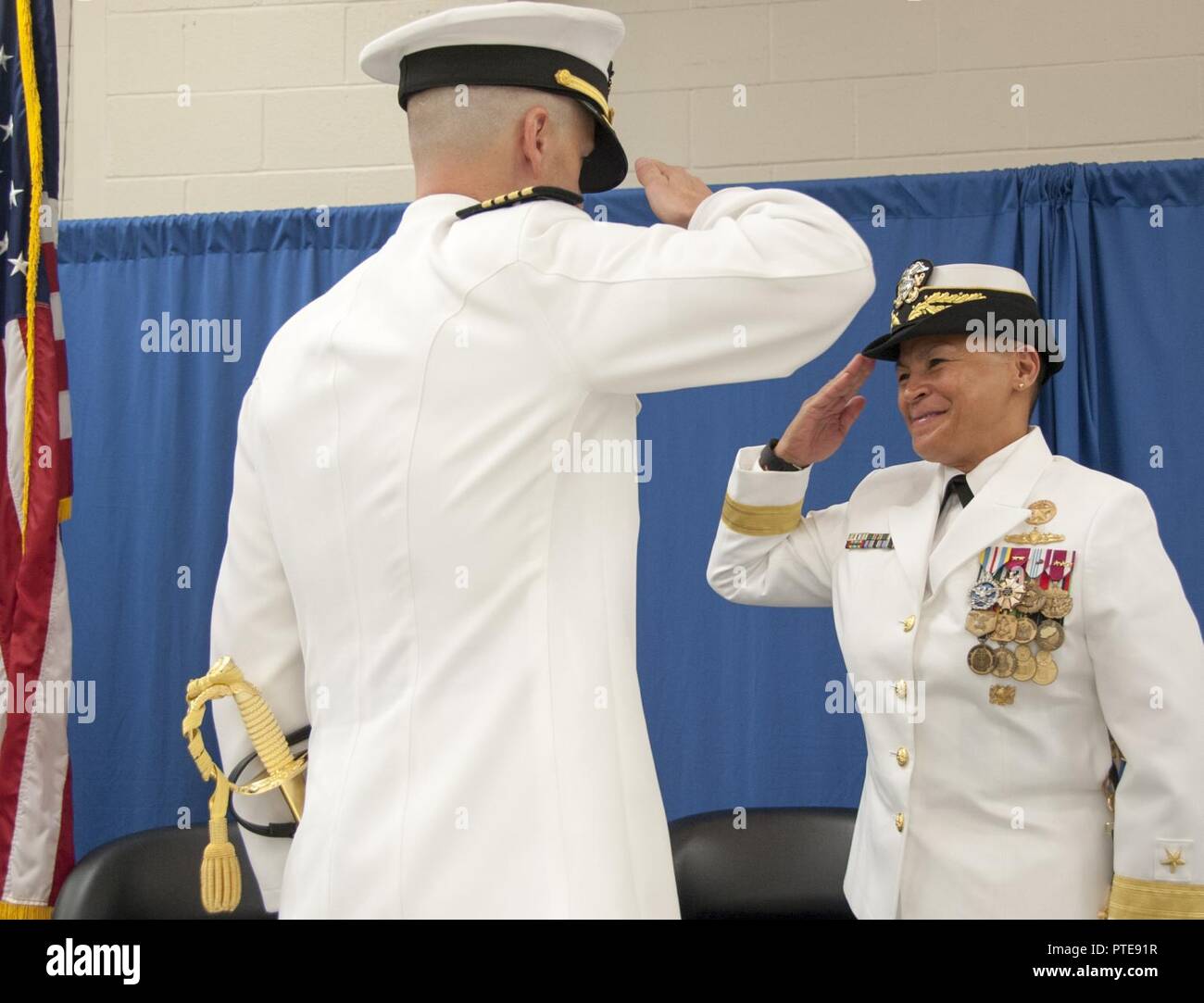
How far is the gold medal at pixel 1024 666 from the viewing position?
1.78 meters

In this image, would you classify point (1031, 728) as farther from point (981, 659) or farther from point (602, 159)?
point (602, 159)

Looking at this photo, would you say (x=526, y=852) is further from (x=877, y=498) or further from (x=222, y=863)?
(x=877, y=498)

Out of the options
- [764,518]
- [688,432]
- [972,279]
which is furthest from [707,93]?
[764,518]

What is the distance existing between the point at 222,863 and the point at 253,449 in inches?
21.1

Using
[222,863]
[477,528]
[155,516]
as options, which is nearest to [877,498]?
[477,528]

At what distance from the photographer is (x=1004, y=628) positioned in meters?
1.80

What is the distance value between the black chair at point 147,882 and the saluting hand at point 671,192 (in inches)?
63.2

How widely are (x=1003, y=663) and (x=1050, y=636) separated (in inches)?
2.9

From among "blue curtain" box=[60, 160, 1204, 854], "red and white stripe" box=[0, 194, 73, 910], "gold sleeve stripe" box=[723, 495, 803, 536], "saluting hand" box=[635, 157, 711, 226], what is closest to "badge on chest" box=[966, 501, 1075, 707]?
"gold sleeve stripe" box=[723, 495, 803, 536]

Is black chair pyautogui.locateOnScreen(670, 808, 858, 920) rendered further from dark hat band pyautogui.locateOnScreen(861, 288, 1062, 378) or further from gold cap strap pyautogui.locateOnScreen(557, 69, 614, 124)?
gold cap strap pyautogui.locateOnScreen(557, 69, 614, 124)

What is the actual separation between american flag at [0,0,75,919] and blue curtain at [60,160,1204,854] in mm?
736

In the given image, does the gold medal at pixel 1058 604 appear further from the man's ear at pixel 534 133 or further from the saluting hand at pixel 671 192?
the man's ear at pixel 534 133
